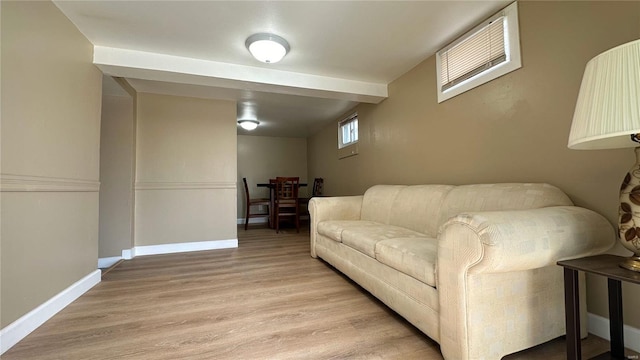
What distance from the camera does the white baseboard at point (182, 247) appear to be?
321cm

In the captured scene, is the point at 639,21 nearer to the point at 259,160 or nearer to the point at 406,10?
the point at 406,10

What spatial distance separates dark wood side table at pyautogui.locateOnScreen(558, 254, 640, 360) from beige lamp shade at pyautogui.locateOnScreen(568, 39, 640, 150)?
0.45 m

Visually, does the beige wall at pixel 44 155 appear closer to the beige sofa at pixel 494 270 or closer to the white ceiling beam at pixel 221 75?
the white ceiling beam at pixel 221 75

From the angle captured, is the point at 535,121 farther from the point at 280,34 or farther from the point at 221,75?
the point at 221,75

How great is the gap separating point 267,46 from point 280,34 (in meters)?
0.15

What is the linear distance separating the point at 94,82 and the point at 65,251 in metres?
1.40

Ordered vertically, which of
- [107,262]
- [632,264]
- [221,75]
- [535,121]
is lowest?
[107,262]

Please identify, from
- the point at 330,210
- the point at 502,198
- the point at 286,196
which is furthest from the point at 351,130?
the point at 502,198

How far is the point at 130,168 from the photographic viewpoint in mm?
3018

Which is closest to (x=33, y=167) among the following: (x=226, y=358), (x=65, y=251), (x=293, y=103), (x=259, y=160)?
(x=65, y=251)

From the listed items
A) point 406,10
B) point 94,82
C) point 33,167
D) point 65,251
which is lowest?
point 65,251

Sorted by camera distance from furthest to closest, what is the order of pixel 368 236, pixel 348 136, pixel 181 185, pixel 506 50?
pixel 348 136 < pixel 181 185 < pixel 368 236 < pixel 506 50

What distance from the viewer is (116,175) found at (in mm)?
2975

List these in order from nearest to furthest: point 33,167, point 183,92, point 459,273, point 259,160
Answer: point 459,273 → point 33,167 → point 183,92 → point 259,160
